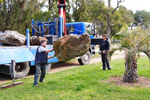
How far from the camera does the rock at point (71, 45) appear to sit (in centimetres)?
596

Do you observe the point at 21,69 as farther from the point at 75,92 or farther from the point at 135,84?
the point at 135,84

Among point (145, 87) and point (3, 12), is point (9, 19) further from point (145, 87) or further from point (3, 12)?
point (145, 87)

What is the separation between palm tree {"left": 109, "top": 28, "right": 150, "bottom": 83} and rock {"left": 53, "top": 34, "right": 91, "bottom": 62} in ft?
4.70

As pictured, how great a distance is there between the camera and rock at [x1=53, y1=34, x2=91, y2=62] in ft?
19.5

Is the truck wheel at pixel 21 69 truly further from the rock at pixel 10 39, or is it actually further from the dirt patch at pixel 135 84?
the dirt patch at pixel 135 84

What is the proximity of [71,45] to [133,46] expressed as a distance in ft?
7.19

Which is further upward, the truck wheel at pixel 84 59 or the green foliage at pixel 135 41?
the green foliage at pixel 135 41

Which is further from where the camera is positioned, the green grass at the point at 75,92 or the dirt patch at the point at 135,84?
the dirt patch at the point at 135,84

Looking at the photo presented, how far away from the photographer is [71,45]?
6000 millimetres

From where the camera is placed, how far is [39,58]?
20.3 ft

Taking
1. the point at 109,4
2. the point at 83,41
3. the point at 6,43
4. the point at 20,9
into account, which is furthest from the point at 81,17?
the point at 83,41

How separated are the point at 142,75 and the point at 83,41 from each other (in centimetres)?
319

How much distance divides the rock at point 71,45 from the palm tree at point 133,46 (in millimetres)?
1432

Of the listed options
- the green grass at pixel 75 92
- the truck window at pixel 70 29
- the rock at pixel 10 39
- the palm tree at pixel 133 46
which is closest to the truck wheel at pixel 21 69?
the rock at pixel 10 39
